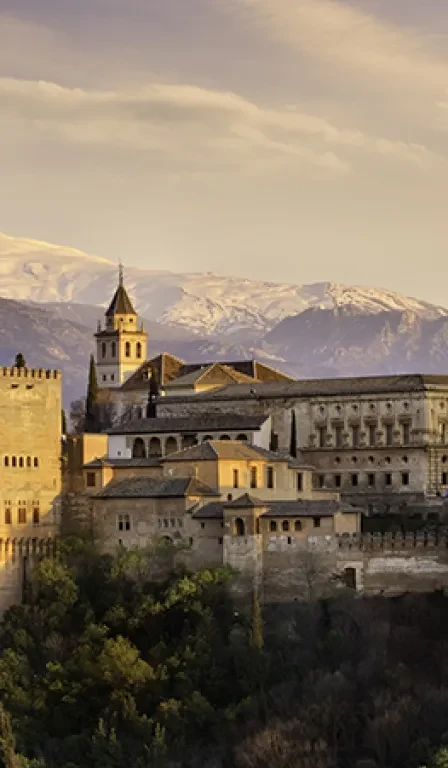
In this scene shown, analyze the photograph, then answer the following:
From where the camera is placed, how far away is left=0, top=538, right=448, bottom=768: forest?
70062mm

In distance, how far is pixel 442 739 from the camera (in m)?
68.0

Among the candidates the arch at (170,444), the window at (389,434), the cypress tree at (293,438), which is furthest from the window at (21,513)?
the window at (389,434)

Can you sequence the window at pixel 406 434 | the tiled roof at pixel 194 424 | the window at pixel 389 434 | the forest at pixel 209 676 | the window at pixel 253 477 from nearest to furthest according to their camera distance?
the forest at pixel 209 676 < the window at pixel 253 477 < the tiled roof at pixel 194 424 < the window at pixel 406 434 < the window at pixel 389 434

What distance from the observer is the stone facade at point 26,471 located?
83438mm

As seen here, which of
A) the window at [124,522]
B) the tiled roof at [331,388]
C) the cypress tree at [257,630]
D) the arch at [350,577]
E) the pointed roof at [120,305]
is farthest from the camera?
the pointed roof at [120,305]

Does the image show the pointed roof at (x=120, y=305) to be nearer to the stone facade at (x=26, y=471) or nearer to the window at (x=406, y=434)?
the window at (x=406, y=434)

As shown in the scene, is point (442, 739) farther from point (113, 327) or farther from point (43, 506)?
point (113, 327)

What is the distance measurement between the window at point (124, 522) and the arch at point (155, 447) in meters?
11.3

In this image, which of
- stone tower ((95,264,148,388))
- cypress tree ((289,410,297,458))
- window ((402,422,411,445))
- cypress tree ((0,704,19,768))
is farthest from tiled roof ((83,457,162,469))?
stone tower ((95,264,148,388))

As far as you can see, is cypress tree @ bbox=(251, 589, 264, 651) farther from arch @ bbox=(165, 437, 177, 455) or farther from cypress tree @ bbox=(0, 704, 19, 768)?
arch @ bbox=(165, 437, 177, 455)

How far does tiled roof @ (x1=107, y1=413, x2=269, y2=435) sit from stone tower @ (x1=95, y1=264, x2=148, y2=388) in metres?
24.8

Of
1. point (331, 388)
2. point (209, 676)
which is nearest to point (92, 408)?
point (331, 388)

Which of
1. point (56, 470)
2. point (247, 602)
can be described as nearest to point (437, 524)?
point (247, 602)

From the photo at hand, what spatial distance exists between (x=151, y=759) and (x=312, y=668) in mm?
7745
